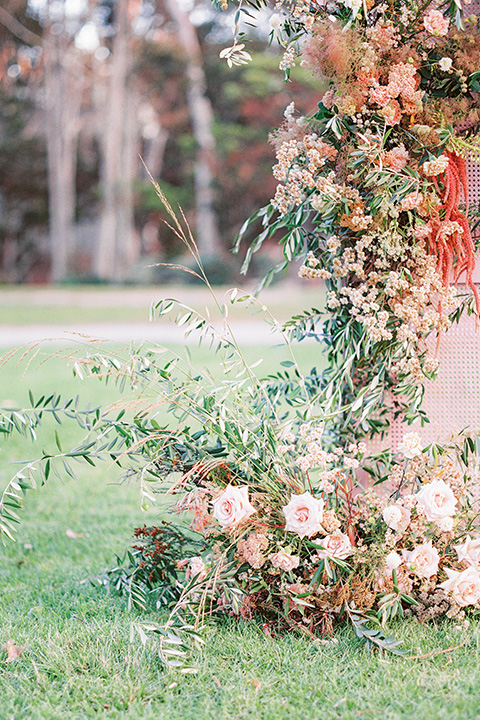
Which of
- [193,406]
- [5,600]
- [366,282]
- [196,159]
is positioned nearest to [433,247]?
[366,282]

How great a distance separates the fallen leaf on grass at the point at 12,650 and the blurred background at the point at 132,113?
56.4ft

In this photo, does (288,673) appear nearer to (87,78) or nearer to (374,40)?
(374,40)

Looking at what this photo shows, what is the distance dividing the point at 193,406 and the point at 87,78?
2398cm

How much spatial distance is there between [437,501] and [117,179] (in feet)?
68.2

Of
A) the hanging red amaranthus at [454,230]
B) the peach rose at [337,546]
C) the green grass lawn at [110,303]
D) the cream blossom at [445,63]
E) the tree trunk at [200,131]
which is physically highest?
the tree trunk at [200,131]

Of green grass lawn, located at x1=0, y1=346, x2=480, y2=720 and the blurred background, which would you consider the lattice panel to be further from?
the blurred background

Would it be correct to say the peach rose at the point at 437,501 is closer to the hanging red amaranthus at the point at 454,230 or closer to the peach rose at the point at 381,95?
the hanging red amaranthus at the point at 454,230

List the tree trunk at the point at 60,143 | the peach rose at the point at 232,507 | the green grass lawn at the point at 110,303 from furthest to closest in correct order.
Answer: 1. the tree trunk at the point at 60,143
2. the green grass lawn at the point at 110,303
3. the peach rose at the point at 232,507

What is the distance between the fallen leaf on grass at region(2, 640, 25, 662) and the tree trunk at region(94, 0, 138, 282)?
1875 centimetres

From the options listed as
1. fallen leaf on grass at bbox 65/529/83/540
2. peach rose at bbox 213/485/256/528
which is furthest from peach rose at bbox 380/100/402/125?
fallen leaf on grass at bbox 65/529/83/540

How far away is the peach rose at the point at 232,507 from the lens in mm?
2074

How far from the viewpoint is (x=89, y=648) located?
211 centimetres

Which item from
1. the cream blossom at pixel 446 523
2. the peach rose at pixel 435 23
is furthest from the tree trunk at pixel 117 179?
the cream blossom at pixel 446 523

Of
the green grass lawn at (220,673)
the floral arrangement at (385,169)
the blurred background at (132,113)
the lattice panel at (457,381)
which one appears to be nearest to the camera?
the green grass lawn at (220,673)
